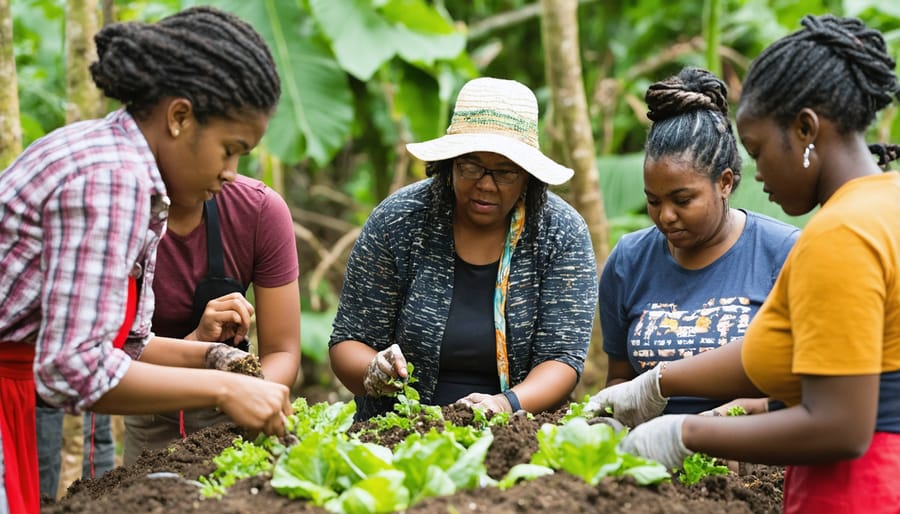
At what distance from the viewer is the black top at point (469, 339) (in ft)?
11.0

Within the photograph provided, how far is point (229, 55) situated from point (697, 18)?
770cm

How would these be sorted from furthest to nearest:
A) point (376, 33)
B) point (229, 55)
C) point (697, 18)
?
→ point (697, 18) → point (376, 33) → point (229, 55)

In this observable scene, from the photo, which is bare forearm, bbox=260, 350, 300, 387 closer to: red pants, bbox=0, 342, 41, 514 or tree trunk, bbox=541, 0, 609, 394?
red pants, bbox=0, 342, 41, 514

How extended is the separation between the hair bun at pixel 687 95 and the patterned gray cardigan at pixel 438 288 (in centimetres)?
51

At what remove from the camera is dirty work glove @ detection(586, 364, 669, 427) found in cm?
276

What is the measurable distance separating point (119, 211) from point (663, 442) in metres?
1.41

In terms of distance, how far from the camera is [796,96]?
2141 mm

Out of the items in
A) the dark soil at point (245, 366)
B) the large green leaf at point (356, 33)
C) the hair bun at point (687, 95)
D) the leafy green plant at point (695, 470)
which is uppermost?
the large green leaf at point (356, 33)

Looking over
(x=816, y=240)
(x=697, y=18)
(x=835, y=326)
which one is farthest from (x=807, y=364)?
(x=697, y=18)

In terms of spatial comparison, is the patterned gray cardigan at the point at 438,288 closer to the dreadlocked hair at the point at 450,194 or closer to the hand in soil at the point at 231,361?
the dreadlocked hair at the point at 450,194

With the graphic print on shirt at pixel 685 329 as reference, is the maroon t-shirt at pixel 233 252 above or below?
above

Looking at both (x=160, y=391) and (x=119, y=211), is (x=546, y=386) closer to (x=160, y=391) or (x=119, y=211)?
(x=160, y=391)

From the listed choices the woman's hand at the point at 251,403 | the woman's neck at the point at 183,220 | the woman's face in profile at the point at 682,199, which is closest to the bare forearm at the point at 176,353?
the woman's neck at the point at 183,220

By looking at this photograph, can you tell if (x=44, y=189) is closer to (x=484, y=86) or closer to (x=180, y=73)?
(x=180, y=73)
